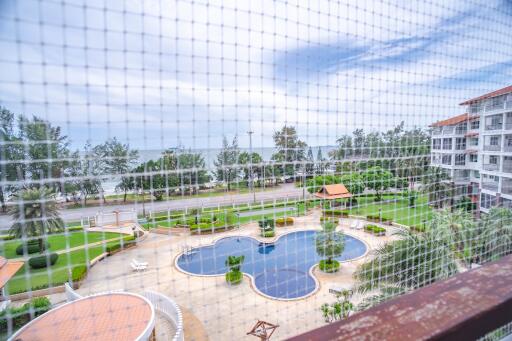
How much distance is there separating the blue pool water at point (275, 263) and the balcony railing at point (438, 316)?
11.8ft

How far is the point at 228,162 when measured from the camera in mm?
1440

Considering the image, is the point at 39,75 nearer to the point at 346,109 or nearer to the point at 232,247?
the point at 346,109

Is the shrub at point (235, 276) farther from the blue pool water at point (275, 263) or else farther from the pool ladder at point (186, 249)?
the pool ladder at point (186, 249)

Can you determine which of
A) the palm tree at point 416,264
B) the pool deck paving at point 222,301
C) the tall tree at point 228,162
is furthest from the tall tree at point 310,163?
the pool deck paving at point 222,301

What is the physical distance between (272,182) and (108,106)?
1199 millimetres

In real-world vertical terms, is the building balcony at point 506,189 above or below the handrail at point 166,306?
above

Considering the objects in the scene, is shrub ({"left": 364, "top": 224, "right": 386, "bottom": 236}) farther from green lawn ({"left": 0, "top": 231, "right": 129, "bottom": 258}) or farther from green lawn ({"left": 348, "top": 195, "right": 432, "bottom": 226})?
green lawn ({"left": 0, "top": 231, "right": 129, "bottom": 258})

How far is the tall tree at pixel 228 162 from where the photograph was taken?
4.14 feet

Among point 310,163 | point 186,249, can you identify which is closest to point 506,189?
point 186,249

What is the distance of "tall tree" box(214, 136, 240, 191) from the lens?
1261mm

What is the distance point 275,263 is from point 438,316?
4.01m

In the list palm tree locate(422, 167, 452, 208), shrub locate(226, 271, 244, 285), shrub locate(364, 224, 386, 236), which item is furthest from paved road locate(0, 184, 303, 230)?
shrub locate(364, 224, 386, 236)

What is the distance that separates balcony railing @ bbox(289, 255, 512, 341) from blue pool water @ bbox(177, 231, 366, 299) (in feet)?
11.8

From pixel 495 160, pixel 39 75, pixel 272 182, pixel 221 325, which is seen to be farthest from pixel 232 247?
pixel 495 160
